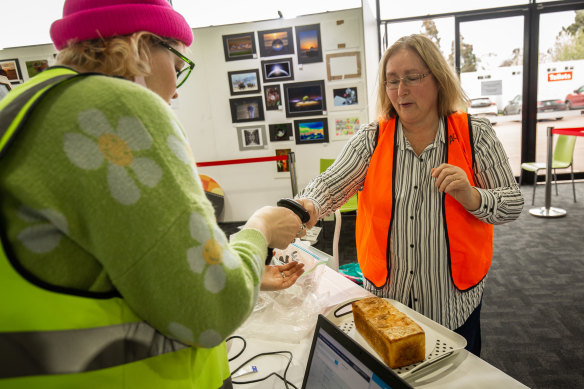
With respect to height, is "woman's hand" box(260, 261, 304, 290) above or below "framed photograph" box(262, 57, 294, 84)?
below

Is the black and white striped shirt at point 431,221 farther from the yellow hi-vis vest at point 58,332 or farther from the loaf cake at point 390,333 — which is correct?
the yellow hi-vis vest at point 58,332

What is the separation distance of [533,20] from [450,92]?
5.45 m

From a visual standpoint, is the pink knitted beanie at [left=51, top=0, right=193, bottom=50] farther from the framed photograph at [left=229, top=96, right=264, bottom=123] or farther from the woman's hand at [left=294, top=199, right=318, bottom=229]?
the framed photograph at [left=229, top=96, right=264, bottom=123]

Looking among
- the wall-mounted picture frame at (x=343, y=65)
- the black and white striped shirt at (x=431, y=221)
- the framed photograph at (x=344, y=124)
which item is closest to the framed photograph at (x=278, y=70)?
the wall-mounted picture frame at (x=343, y=65)

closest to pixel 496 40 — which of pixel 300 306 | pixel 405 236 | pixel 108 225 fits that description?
pixel 405 236

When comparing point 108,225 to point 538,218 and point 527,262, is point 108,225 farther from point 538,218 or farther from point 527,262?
point 538,218

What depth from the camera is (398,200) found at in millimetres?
1473

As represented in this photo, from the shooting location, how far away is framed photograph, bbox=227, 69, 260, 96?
15.6 ft

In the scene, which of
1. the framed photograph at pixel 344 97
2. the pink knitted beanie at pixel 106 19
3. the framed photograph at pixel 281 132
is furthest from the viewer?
the framed photograph at pixel 281 132

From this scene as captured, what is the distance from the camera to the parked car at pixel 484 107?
6375 millimetres

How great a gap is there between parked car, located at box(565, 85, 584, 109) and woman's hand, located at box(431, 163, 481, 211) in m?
6.30

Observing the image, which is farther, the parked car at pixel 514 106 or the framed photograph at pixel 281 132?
the parked car at pixel 514 106

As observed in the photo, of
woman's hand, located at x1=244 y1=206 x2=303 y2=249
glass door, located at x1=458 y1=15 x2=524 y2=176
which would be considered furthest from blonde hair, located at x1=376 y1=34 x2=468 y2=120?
glass door, located at x1=458 y1=15 x2=524 y2=176

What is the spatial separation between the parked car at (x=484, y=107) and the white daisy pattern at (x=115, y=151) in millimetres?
6856
